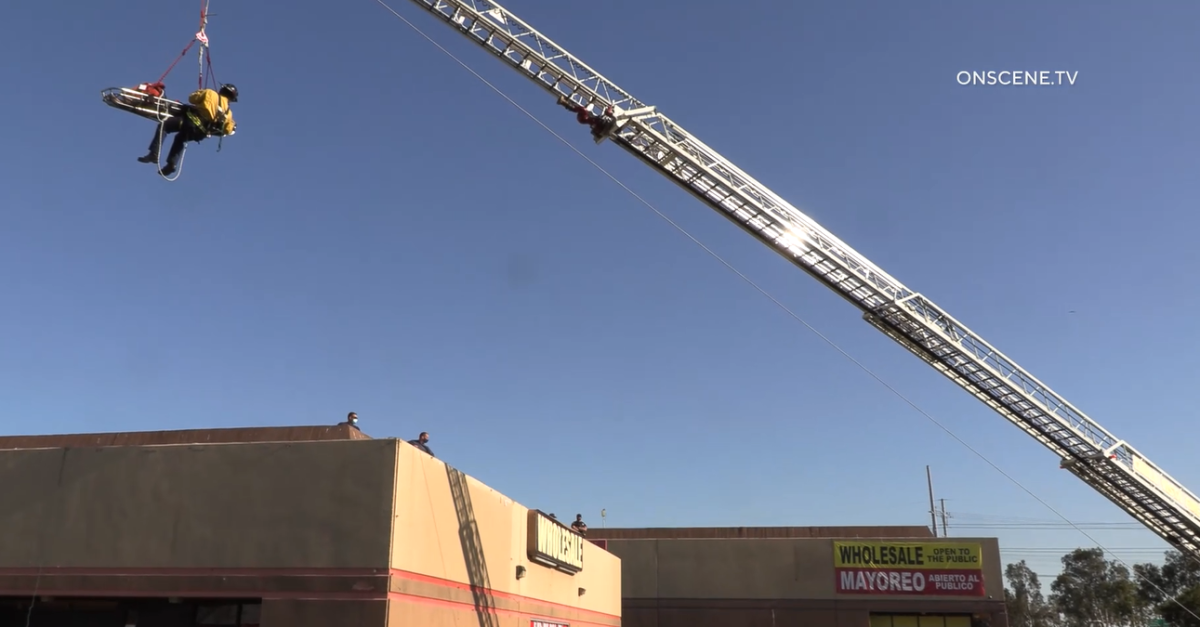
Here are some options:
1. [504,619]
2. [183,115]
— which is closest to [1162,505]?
[504,619]

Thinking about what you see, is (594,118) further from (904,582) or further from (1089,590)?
(1089,590)

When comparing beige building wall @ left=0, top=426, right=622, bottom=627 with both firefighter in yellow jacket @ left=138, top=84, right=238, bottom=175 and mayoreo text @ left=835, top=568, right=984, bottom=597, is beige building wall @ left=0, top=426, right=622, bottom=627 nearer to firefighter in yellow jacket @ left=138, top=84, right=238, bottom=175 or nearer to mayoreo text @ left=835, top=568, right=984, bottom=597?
firefighter in yellow jacket @ left=138, top=84, right=238, bottom=175

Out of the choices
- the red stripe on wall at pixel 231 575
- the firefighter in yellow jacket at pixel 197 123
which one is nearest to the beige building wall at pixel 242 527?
the red stripe on wall at pixel 231 575

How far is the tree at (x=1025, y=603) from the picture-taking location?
114312mm

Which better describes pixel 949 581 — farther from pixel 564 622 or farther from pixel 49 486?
pixel 49 486

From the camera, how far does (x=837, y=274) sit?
23031mm

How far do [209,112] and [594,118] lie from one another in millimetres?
9304

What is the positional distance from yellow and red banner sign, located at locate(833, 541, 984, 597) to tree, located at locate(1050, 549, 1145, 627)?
75813 mm

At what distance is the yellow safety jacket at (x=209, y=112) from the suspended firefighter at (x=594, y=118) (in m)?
8.57

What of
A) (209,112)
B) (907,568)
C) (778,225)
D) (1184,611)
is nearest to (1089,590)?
(1184,611)

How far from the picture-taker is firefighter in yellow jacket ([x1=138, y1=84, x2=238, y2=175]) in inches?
640

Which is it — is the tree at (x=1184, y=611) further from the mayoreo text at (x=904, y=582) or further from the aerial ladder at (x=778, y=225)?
the aerial ladder at (x=778, y=225)

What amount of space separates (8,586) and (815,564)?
29238mm

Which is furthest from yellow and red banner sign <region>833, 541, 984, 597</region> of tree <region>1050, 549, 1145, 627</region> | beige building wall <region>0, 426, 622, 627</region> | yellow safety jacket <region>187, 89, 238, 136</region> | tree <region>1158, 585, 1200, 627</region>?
tree <region>1050, 549, 1145, 627</region>
